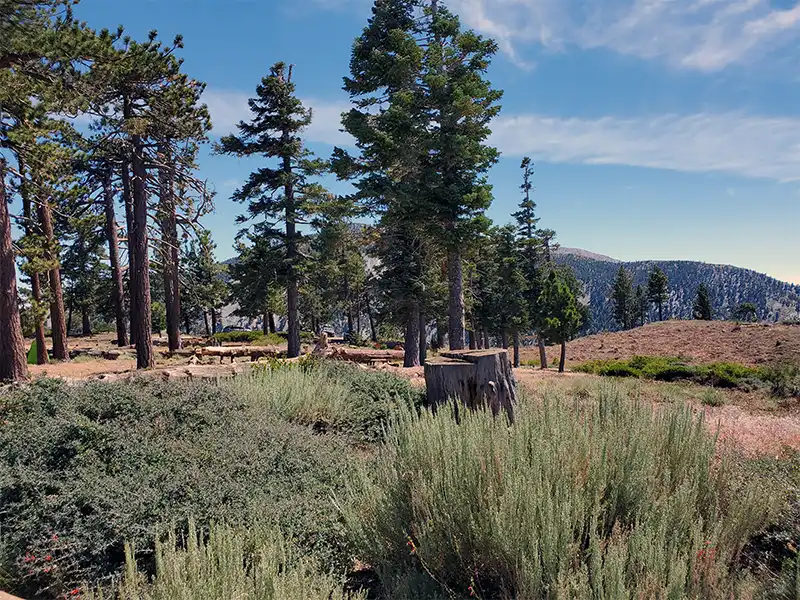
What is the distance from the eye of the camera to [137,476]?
3986 millimetres

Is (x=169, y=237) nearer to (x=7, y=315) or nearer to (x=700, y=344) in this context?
(x=7, y=315)

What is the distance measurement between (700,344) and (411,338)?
3103 centimetres

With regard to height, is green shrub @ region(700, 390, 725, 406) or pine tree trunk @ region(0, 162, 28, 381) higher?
pine tree trunk @ region(0, 162, 28, 381)

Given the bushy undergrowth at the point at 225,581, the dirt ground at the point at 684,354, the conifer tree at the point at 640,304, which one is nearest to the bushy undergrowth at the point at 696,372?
the dirt ground at the point at 684,354

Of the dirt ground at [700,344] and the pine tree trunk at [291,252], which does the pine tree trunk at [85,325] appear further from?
the dirt ground at [700,344]

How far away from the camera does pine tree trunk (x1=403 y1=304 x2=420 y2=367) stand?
1926 centimetres

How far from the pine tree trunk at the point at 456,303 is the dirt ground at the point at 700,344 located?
921 inches

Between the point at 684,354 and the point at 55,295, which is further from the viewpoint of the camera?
the point at 684,354

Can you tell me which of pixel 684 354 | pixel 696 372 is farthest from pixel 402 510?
pixel 684 354

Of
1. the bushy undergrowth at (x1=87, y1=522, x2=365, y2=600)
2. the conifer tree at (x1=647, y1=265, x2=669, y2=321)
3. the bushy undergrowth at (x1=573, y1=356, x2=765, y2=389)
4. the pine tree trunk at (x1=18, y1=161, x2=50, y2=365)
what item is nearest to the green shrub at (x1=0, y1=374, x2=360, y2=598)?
the bushy undergrowth at (x1=87, y1=522, x2=365, y2=600)

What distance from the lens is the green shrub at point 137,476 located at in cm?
332

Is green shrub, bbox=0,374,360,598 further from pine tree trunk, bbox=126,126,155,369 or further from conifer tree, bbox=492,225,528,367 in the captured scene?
conifer tree, bbox=492,225,528,367

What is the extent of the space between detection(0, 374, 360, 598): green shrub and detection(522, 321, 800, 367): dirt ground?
111 ft

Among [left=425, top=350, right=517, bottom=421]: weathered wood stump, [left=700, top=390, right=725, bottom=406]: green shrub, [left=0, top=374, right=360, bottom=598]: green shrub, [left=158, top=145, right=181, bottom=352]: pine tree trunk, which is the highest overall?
[left=158, top=145, right=181, bottom=352]: pine tree trunk
